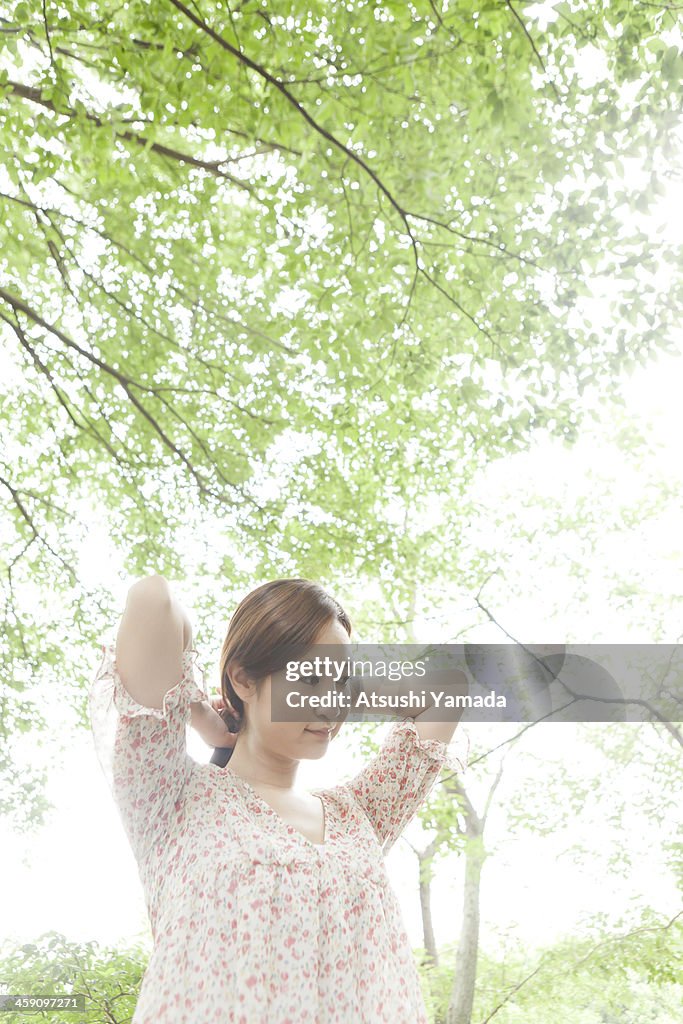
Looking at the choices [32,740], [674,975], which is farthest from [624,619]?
[32,740]

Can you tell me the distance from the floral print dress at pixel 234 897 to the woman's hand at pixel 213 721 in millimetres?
65

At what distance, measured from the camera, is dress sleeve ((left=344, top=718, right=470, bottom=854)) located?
3.14 ft

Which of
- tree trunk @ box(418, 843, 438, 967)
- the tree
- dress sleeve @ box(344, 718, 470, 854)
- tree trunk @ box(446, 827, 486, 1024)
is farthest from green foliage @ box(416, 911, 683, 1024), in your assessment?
dress sleeve @ box(344, 718, 470, 854)

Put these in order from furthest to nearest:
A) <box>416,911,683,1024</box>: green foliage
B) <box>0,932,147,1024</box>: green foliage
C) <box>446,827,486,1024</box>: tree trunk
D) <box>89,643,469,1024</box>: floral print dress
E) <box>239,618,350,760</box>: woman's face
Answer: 1. <box>446,827,486,1024</box>: tree trunk
2. <box>416,911,683,1024</box>: green foliage
3. <box>0,932,147,1024</box>: green foliage
4. <box>239,618,350,760</box>: woman's face
5. <box>89,643,469,1024</box>: floral print dress

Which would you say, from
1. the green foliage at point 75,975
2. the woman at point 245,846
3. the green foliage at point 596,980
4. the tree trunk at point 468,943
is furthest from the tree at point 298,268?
the green foliage at point 596,980

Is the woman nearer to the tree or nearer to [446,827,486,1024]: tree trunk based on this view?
the tree

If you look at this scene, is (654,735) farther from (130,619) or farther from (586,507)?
(130,619)

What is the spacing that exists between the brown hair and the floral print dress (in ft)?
0.31

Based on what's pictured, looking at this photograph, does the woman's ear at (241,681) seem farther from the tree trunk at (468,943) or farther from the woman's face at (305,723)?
the tree trunk at (468,943)

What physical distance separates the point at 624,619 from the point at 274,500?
1.48 meters

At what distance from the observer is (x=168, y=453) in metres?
3.05

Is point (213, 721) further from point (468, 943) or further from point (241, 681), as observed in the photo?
point (468, 943)

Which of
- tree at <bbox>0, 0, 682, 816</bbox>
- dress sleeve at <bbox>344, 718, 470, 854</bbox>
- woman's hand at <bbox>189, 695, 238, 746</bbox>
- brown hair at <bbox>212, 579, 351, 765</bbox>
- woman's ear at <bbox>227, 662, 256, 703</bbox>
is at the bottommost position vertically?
dress sleeve at <bbox>344, 718, 470, 854</bbox>

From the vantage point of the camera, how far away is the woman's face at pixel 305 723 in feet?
2.90
